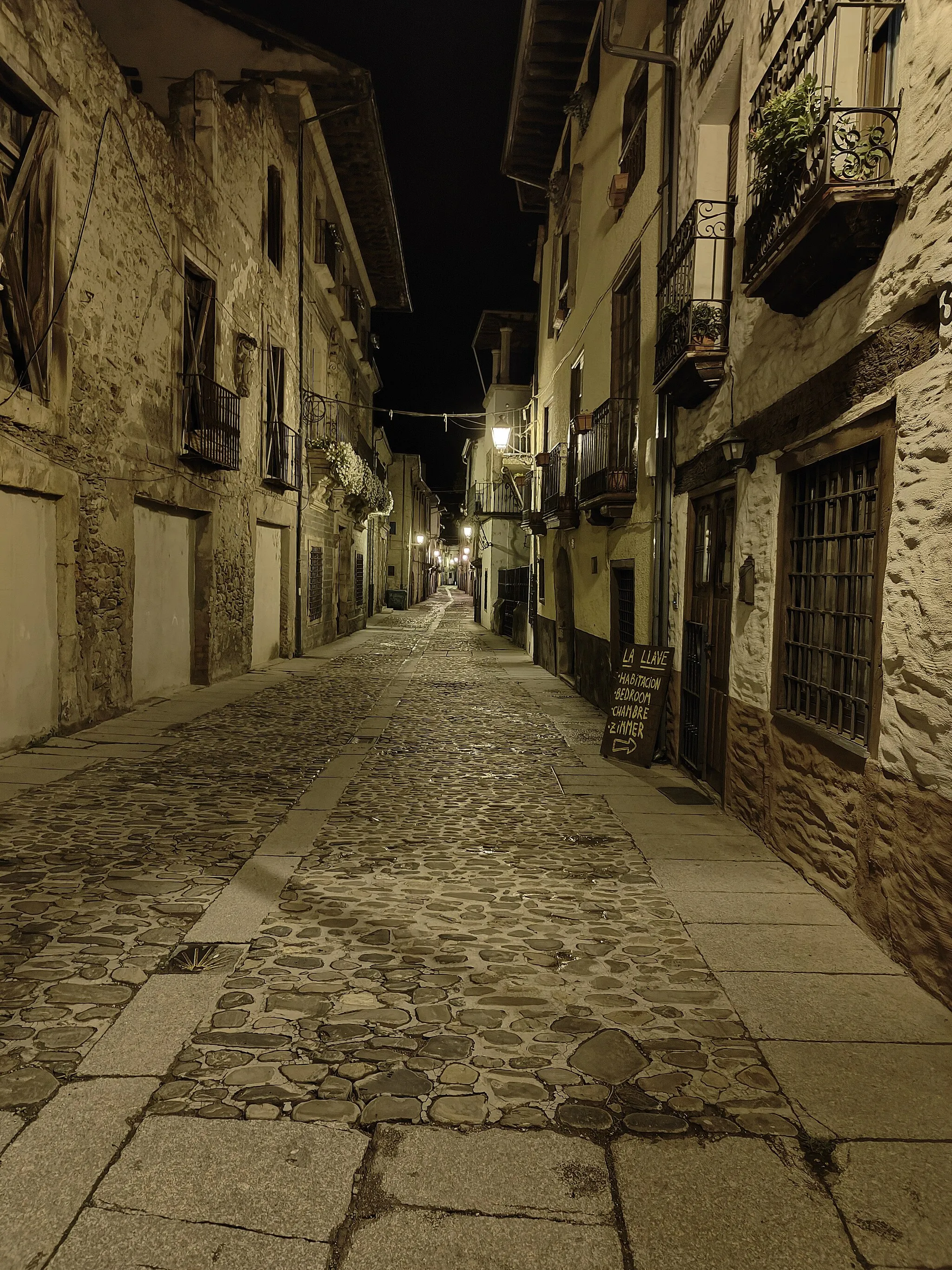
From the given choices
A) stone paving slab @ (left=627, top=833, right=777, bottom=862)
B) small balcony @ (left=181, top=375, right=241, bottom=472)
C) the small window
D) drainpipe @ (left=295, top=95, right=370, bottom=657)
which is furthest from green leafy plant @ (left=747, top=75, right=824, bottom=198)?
drainpipe @ (left=295, top=95, right=370, bottom=657)

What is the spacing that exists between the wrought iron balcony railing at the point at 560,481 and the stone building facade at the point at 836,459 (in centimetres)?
589

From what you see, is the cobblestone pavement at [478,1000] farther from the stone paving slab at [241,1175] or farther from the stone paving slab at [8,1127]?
the stone paving slab at [8,1127]

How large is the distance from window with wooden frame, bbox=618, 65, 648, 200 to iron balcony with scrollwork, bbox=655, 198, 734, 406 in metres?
3.00

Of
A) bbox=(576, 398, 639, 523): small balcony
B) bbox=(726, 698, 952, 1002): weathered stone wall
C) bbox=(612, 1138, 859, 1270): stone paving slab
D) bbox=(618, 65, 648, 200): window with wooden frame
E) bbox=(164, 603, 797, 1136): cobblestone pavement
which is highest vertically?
bbox=(618, 65, 648, 200): window with wooden frame

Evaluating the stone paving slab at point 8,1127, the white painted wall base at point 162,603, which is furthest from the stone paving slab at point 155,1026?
the white painted wall base at point 162,603

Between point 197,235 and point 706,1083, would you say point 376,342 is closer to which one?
point 197,235

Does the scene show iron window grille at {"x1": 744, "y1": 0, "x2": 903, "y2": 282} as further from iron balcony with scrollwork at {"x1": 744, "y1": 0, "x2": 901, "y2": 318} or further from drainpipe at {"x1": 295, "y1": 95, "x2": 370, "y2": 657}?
drainpipe at {"x1": 295, "y1": 95, "x2": 370, "y2": 657}

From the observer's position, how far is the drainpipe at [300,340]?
16.0m

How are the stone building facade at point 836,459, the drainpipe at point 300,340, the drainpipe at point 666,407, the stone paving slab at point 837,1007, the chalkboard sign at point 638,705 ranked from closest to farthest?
the stone paving slab at point 837,1007 → the stone building facade at point 836,459 → the chalkboard sign at point 638,705 → the drainpipe at point 666,407 → the drainpipe at point 300,340

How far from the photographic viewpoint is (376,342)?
29188 millimetres

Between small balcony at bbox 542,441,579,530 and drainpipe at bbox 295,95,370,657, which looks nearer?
small balcony at bbox 542,441,579,530

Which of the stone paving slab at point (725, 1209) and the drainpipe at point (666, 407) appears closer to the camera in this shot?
the stone paving slab at point (725, 1209)

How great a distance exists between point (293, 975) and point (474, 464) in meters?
32.9

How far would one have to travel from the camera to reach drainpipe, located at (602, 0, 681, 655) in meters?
7.79
